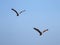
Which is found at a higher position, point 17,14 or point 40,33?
point 17,14

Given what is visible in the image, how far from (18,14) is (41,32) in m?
5.10

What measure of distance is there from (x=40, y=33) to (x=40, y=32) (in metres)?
0.19

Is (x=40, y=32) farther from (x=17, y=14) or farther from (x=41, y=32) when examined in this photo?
(x=17, y=14)

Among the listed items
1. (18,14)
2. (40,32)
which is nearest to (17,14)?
(18,14)

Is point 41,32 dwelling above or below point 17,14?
below

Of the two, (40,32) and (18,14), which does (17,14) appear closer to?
(18,14)

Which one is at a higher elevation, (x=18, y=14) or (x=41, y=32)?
(x=18, y=14)

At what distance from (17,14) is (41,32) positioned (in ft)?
17.2

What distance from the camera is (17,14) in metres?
40.1

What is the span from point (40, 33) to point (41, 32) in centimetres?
33

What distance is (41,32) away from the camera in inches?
1602

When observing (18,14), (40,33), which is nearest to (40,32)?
(40,33)

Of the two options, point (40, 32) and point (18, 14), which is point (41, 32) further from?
point (18, 14)

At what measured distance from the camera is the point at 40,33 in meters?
40.9
